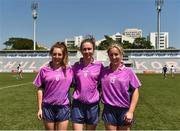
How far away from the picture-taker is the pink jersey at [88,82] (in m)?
5.15

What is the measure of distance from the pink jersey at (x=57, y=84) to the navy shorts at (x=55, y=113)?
0.21 ft

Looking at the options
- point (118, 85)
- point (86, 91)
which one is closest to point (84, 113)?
point (86, 91)

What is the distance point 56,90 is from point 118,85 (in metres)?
0.87

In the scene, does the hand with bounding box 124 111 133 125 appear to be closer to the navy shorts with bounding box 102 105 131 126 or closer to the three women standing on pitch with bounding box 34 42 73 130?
the navy shorts with bounding box 102 105 131 126

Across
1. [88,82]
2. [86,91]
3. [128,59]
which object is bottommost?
[128,59]

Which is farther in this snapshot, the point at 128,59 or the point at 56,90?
the point at 128,59

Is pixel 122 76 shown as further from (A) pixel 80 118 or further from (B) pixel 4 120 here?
(B) pixel 4 120

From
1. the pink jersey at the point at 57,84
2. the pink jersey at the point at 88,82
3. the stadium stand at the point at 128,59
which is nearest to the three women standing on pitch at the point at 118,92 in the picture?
the pink jersey at the point at 88,82

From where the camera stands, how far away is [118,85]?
16.3ft

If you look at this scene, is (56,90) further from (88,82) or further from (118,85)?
(118,85)

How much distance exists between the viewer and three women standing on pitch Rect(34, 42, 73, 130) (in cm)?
521

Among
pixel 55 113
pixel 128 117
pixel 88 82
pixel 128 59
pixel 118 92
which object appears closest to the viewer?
pixel 128 117

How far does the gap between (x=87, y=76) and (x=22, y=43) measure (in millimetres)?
120163

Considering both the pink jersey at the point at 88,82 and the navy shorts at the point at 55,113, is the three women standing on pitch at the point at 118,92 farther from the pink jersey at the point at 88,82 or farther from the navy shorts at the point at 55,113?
the navy shorts at the point at 55,113
